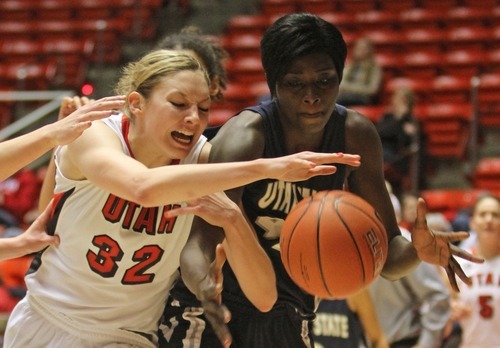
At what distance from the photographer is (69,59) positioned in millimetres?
11258

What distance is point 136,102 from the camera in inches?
116

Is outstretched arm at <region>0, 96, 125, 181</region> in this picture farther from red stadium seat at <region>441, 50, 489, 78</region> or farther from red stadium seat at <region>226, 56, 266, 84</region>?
red stadium seat at <region>226, 56, 266, 84</region>

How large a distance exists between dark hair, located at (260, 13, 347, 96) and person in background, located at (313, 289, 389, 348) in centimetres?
231

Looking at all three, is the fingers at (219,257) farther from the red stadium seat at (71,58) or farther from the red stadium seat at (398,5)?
the red stadium seat at (398,5)

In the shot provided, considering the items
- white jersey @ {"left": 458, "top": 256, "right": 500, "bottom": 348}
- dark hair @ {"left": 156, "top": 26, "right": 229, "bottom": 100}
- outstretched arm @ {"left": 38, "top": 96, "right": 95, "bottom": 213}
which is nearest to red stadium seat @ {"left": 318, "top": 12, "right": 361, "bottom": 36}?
white jersey @ {"left": 458, "top": 256, "right": 500, "bottom": 348}

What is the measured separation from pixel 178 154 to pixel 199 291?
49 centimetres

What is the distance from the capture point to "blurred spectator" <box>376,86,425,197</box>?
7.84 m

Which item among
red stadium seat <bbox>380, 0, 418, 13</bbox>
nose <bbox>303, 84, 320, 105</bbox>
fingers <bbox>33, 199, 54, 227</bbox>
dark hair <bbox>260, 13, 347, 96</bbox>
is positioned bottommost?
fingers <bbox>33, 199, 54, 227</bbox>

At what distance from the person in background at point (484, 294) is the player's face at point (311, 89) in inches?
107

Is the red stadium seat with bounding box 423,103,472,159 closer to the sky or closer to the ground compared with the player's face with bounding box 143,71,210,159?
closer to the ground

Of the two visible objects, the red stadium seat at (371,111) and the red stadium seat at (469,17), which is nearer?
the red stadium seat at (371,111)

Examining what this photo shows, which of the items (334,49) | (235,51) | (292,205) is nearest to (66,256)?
(292,205)

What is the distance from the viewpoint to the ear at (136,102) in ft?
9.64

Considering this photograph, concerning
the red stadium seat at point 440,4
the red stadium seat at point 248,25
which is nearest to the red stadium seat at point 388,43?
the red stadium seat at point 440,4
